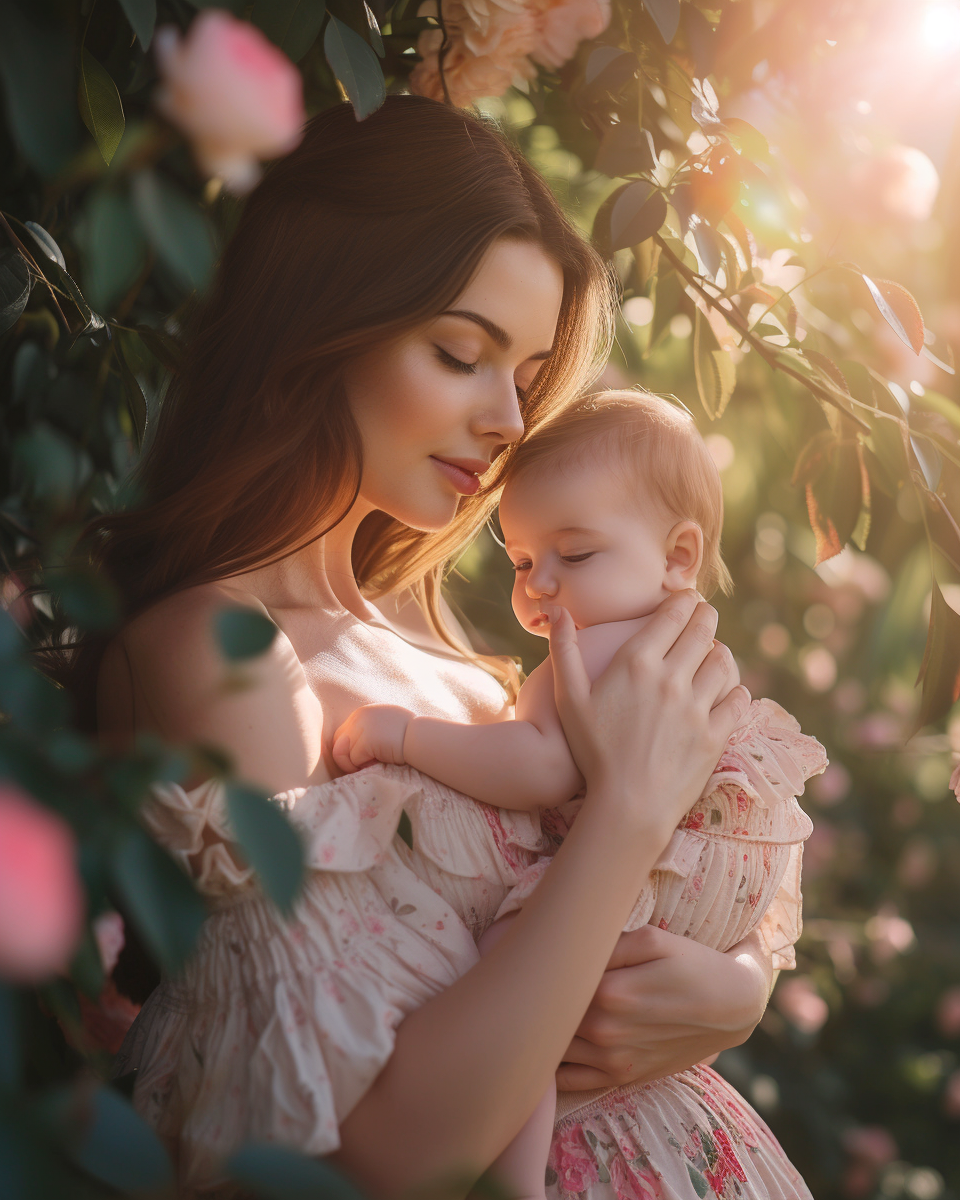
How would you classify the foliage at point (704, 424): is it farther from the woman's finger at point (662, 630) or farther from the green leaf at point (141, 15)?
the woman's finger at point (662, 630)

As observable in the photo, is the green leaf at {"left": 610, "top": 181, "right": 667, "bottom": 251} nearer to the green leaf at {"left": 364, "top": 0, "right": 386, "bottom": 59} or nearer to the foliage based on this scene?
the foliage

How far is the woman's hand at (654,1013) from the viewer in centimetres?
113

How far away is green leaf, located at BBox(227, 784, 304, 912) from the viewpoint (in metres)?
0.47

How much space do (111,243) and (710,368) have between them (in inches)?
46.4

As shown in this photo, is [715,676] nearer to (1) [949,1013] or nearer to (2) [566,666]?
(2) [566,666]

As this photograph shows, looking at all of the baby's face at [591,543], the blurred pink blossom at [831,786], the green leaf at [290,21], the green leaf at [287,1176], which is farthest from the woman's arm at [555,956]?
the blurred pink blossom at [831,786]

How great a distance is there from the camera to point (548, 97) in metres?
1.67

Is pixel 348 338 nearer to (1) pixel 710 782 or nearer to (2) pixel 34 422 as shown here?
(2) pixel 34 422

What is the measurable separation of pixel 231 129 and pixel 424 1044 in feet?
2.75

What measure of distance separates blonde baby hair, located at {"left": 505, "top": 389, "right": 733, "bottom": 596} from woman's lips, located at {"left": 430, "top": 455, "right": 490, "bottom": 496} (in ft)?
0.37

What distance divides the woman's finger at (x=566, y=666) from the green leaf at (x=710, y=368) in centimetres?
45

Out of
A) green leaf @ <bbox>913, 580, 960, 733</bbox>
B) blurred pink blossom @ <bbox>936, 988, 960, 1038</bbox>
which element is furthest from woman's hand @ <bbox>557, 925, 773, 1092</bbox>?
blurred pink blossom @ <bbox>936, 988, 960, 1038</bbox>

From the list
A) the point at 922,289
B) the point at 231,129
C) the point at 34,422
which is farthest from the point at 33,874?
the point at 922,289

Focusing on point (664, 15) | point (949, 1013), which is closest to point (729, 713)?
point (664, 15)
